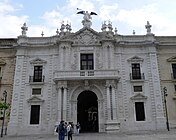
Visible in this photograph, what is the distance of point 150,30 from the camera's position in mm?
29000

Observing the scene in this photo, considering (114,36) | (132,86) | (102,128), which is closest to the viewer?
(102,128)

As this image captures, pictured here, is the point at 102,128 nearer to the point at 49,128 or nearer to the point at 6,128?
the point at 49,128

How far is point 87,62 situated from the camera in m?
27.8

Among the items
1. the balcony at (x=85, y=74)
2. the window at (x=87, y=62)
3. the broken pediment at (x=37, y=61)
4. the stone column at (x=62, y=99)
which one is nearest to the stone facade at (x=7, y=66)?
the broken pediment at (x=37, y=61)

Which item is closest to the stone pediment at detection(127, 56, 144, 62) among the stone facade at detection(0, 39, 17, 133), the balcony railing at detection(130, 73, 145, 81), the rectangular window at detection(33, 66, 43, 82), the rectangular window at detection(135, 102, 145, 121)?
the balcony railing at detection(130, 73, 145, 81)

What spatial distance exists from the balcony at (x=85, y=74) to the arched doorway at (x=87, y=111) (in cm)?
270

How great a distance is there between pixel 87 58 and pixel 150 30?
9.77m

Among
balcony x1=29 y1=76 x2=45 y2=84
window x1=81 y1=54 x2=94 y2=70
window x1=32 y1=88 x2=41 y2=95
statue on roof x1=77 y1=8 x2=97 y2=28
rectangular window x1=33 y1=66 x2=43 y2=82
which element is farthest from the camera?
statue on roof x1=77 y1=8 x2=97 y2=28

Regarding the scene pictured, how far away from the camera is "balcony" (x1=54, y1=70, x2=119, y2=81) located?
986 inches

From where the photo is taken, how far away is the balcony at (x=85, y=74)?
82.2 feet

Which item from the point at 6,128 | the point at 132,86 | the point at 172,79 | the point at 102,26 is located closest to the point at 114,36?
the point at 102,26

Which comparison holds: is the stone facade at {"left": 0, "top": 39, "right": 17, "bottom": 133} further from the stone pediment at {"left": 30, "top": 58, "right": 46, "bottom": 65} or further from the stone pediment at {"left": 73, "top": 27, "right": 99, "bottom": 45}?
the stone pediment at {"left": 73, "top": 27, "right": 99, "bottom": 45}

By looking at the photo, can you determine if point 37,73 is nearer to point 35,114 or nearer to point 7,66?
point 7,66

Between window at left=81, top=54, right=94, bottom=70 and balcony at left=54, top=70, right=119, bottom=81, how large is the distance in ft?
6.44
